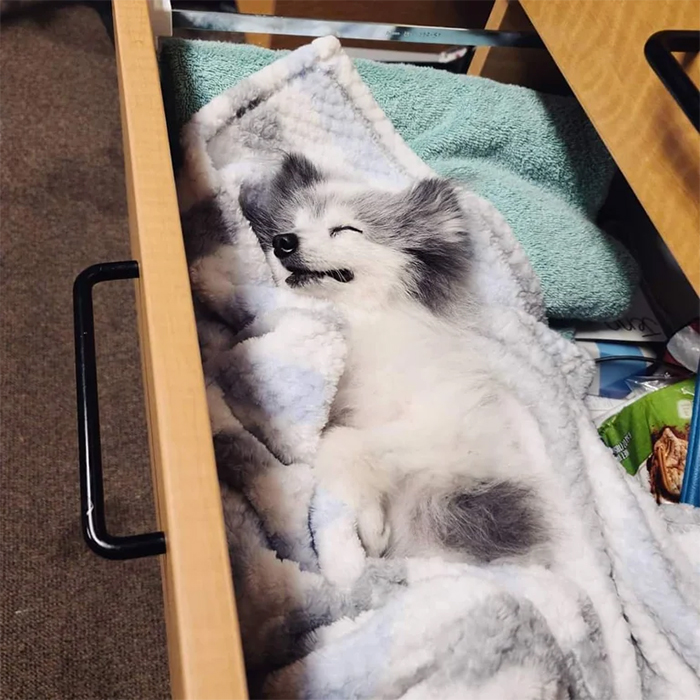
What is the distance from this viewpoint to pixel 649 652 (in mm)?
580

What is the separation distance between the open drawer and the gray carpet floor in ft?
1.82

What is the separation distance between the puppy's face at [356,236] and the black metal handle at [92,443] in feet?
0.63

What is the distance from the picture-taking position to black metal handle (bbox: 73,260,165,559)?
0.43 metres

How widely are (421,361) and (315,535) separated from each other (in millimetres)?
196

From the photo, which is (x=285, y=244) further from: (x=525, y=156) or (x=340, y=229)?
(x=525, y=156)

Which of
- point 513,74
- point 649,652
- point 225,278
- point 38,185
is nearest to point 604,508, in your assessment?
point 649,652

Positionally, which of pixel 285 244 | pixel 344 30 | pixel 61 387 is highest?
pixel 344 30

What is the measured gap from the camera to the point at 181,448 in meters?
0.36

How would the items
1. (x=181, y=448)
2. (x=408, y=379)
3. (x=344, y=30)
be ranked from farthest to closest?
(x=344, y=30)
(x=408, y=379)
(x=181, y=448)

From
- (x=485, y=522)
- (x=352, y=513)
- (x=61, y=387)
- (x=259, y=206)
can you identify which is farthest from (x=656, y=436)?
(x=61, y=387)

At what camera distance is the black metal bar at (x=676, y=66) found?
421 millimetres

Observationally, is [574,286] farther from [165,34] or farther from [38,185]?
[38,185]

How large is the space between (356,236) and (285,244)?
7 cm

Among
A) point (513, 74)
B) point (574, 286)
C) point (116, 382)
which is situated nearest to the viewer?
point (574, 286)
